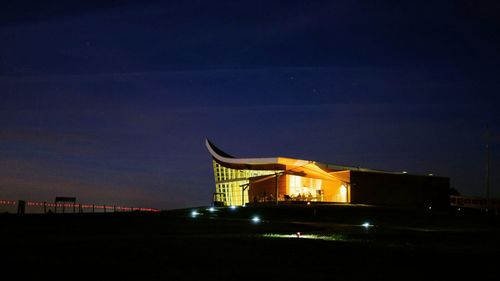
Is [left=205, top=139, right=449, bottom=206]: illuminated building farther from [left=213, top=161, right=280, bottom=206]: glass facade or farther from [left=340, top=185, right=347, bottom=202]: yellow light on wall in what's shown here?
[left=213, top=161, right=280, bottom=206]: glass facade

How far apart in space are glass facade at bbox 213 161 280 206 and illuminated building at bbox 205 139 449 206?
2528mm

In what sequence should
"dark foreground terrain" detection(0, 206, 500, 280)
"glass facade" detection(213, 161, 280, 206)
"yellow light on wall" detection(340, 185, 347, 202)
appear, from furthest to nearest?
"glass facade" detection(213, 161, 280, 206) → "yellow light on wall" detection(340, 185, 347, 202) → "dark foreground terrain" detection(0, 206, 500, 280)

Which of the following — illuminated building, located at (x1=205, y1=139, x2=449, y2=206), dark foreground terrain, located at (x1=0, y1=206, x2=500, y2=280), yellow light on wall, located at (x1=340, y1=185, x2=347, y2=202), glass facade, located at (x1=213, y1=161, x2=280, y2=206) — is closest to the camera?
dark foreground terrain, located at (x1=0, y1=206, x2=500, y2=280)

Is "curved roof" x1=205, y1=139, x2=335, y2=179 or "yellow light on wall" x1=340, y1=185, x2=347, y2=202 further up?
"curved roof" x1=205, y1=139, x2=335, y2=179

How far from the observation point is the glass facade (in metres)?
64.5

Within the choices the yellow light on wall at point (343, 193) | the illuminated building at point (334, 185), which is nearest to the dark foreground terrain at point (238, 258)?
the illuminated building at point (334, 185)

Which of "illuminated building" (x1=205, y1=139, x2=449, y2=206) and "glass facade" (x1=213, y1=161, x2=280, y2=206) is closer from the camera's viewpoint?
"illuminated building" (x1=205, y1=139, x2=449, y2=206)

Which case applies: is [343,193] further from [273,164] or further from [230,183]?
[230,183]

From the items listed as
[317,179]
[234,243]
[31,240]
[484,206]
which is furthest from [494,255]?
[484,206]

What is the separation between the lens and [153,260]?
1038 centimetres

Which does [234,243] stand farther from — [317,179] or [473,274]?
[317,179]

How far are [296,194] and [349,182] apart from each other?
6.57m

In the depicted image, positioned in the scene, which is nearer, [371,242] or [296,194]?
[371,242]

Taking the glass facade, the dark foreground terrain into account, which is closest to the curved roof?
the glass facade
